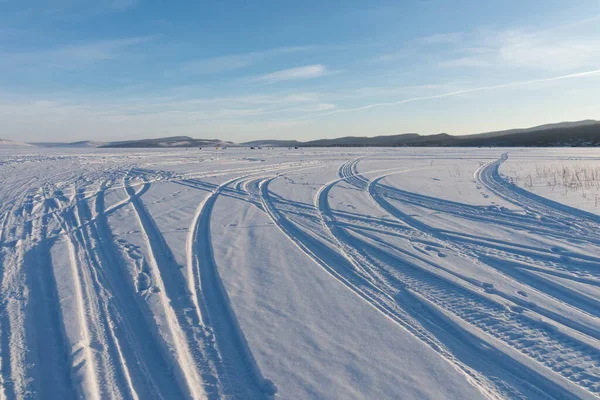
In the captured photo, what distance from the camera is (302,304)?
4.93 metres

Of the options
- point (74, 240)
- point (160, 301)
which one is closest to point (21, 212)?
point (74, 240)

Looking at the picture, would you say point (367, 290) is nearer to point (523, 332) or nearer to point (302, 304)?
point (302, 304)

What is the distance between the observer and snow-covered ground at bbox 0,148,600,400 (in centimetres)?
346

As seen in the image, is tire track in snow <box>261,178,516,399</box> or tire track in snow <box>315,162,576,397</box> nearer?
tire track in snow <box>261,178,516,399</box>

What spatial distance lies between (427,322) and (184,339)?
8.04 ft

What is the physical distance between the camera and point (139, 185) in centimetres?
1598

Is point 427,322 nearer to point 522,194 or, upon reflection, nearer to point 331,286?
point 331,286

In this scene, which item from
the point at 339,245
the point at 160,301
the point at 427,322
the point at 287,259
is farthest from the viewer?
the point at 339,245

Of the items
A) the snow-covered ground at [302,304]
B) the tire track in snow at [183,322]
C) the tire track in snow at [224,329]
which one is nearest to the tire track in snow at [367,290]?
the snow-covered ground at [302,304]

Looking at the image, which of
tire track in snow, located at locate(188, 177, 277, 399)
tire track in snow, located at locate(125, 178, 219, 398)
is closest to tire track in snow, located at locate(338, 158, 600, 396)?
tire track in snow, located at locate(188, 177, 277, 399)

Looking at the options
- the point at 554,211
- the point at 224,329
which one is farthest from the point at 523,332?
the point at 554,211

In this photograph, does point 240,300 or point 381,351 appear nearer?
point 381,351

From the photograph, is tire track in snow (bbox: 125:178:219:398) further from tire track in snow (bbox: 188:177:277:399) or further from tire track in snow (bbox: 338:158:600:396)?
tire track in snow (bbox: 338:158:600:396)

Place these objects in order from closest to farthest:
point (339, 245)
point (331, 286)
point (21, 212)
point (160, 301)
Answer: point (160, 301)
point (331, 286)
point (339, 245)
point (21, 212)
